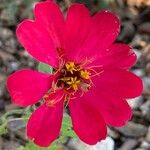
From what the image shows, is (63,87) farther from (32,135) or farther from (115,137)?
(115,137)

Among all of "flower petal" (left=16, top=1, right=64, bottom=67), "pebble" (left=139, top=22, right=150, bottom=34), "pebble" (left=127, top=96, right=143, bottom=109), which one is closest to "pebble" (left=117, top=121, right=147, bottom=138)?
"pebble" (left=127, top=96, right=143, bottom=109)

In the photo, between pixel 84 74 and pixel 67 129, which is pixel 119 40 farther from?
pixel 84 74

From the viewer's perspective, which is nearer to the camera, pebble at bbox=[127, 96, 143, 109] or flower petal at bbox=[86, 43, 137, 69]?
flower petal at bbox=[86, 43, 137, 69]

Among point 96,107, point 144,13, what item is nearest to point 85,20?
point 96,107

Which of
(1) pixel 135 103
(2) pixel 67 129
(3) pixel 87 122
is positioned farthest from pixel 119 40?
(3) pixel 87 122

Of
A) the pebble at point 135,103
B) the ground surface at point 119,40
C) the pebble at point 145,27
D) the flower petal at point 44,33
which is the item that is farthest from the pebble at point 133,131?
the flower petal at point 44,33

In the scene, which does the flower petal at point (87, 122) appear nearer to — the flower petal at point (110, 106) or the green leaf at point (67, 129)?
the flower petal at point (110, 106)

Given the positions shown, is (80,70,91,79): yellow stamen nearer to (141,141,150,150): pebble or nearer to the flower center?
the flower center

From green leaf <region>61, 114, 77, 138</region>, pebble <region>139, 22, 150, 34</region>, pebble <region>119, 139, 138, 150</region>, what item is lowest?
pebble <region>119, 139, 138, 150</region>

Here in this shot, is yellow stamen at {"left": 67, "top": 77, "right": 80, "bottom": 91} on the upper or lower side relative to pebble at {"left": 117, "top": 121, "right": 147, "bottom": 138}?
upper
